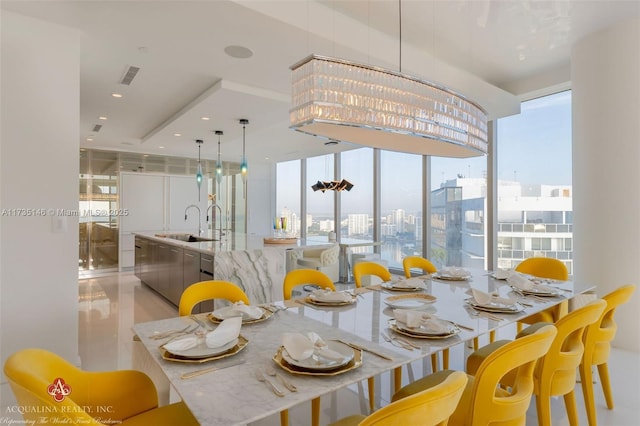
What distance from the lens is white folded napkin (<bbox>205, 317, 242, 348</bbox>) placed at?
4.49 feet

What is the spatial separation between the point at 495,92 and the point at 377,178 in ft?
10.5

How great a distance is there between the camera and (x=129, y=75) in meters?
3.89

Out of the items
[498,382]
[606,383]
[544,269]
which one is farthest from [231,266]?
[606,383]

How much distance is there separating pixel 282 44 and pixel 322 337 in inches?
98.0

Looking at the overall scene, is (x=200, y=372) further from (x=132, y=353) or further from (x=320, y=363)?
(x=132, y=353)

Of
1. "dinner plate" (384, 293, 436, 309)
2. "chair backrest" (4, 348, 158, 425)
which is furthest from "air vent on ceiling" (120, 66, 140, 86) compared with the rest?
"dinner plate" (384, 293, 436, 309)

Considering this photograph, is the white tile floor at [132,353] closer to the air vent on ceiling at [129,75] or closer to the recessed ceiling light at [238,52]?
the recessed ceiling light at [238,52]

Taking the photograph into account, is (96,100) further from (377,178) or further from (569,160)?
(569,160)

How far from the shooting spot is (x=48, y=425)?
94cm

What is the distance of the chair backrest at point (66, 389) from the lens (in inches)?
36.0

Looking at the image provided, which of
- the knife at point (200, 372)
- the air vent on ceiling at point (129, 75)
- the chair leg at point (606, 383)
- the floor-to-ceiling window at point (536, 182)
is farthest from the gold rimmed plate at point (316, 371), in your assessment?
the floor-to-ceiling window at point (536, 182)

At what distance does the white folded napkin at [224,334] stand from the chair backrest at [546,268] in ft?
10.00

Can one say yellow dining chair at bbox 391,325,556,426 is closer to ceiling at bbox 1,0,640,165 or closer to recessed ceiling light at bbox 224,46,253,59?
ceiling at bbox 1,0,640,165

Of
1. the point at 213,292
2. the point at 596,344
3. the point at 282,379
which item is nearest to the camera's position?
the point at 282,379
